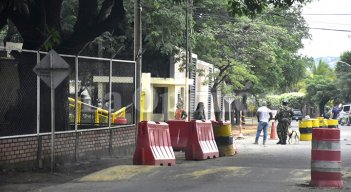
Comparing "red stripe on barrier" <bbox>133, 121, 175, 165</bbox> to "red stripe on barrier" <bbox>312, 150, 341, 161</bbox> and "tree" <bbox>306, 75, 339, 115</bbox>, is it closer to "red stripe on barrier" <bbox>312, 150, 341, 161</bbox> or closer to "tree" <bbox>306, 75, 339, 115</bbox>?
"red stripe on barrier" <bbox>312, 150, 341, 161</bbox>

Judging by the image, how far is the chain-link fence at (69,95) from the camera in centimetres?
1248

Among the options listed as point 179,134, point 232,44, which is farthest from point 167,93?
point 179,134

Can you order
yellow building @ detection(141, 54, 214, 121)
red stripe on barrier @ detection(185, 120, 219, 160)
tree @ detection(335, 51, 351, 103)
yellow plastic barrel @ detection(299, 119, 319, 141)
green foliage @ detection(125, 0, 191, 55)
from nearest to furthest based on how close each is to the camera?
red stripe on barrier @ detection(185, 120, 219, 160) < green foliage @ detection(125, 0, 191, 55) < yellow plastic barrel @ detection(299, 119, 319, 141) < yellow building @ detection(141, 54, 214, 121) < tree @ detection(335, 51, 351, 103)

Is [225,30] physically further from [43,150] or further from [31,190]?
[31,190]

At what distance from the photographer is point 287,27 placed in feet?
150

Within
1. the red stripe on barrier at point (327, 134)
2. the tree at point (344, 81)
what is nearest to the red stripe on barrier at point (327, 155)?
the red stripe on barrier at point (327, 134)

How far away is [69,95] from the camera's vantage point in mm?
15477

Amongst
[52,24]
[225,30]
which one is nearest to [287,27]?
[225,30]

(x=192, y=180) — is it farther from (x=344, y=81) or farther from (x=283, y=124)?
(x=344, y=81)

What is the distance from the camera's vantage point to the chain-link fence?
41.0 ft

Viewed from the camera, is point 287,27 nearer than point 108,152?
No

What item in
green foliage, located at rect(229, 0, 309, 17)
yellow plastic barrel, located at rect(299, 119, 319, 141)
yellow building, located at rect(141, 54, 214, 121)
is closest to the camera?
green foliage, located at rect(229, 0, 309, 17)

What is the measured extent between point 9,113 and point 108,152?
15.0 ft

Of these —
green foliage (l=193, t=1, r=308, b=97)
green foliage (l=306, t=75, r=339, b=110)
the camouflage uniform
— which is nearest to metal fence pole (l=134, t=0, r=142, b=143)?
the camouflage uniform
